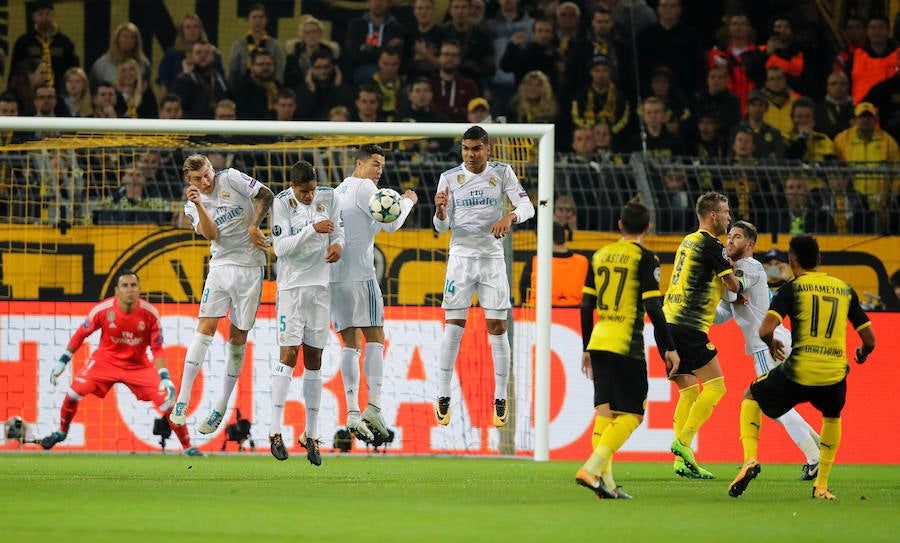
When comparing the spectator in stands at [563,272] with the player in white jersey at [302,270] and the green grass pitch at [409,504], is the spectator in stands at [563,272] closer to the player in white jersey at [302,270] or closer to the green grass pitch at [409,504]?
the green grass pitch at [409,504]

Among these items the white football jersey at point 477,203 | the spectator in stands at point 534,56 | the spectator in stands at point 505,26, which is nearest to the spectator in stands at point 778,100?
the spectator in stands at point 534,56

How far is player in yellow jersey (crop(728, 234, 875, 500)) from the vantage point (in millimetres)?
9203

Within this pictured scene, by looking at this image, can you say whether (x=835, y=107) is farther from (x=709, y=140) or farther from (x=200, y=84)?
(x=200, y=84)

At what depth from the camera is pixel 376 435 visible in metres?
11.6

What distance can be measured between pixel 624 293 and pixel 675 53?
376 inches

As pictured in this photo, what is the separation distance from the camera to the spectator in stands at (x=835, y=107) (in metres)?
17.2

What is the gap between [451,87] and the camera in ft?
55.9

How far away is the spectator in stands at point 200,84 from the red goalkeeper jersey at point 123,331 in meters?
4.24

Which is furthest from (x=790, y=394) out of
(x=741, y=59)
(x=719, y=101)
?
(x=741, y=59)

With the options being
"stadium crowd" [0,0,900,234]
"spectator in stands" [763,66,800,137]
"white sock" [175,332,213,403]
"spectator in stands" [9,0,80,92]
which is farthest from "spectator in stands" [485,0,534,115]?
"white sock" [175,332,213,403]

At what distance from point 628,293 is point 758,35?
11.1 metres

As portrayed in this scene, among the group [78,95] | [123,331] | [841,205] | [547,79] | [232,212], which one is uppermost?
[547,79]

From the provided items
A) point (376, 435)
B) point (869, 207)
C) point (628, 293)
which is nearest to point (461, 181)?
point (376, 435)

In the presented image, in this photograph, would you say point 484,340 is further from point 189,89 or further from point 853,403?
point 189,89
